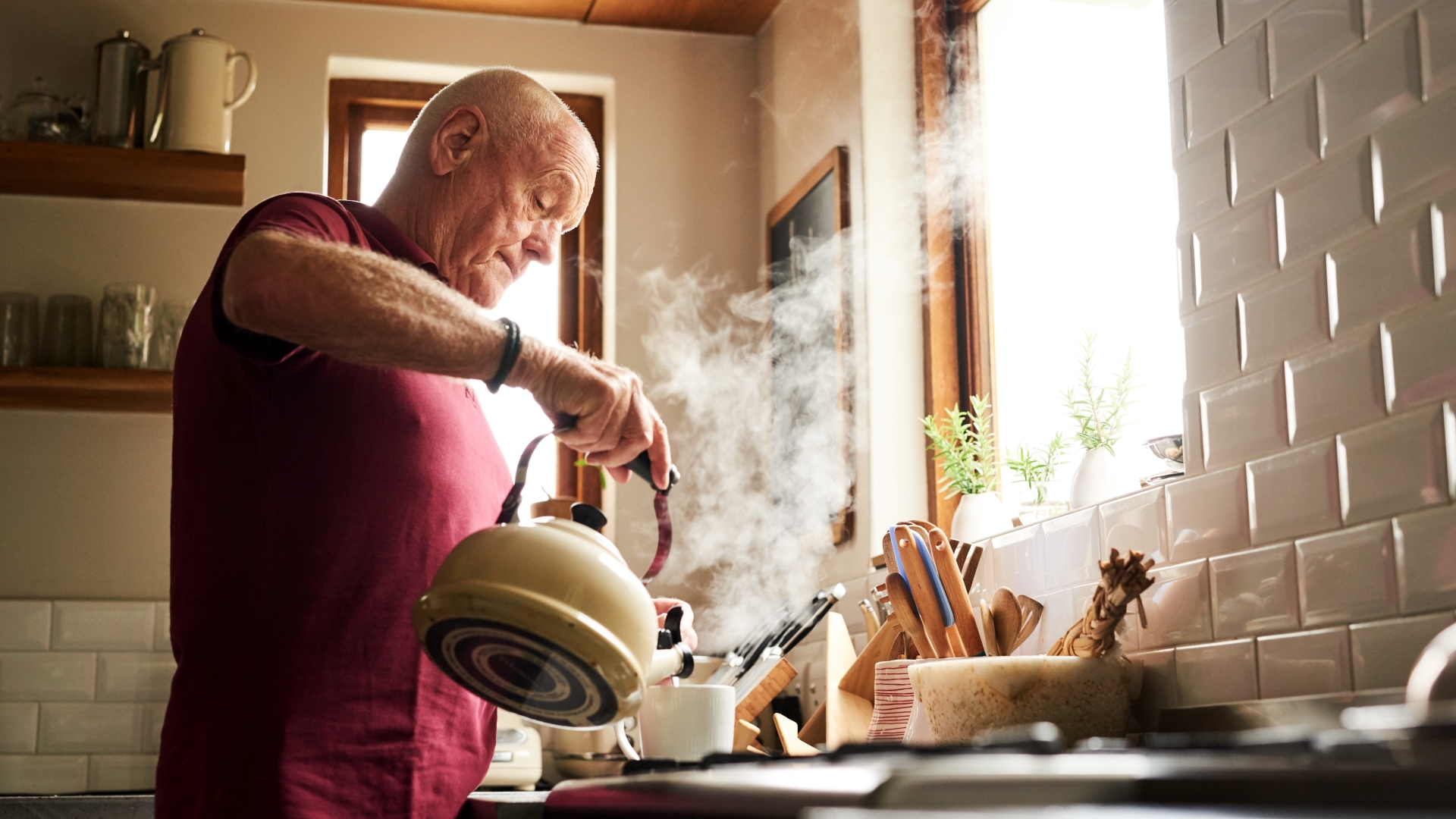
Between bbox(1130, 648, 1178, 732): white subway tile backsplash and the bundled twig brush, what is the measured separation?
0.06 meters

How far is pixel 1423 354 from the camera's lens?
103cm

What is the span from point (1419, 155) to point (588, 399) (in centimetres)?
72

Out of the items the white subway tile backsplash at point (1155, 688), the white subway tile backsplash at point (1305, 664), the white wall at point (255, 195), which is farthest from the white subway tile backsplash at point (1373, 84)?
the white wall at point (255, 195)

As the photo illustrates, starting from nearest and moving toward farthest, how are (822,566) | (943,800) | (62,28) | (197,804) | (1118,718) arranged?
1. (943,800)
2. (197,804)
3. (1118,718)
4. (822,566)
5. (62,28)

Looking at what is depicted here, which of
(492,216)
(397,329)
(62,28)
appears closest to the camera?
(397,329)

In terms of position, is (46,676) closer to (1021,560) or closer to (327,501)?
(327,501)

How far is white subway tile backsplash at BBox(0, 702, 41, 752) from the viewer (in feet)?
8.85

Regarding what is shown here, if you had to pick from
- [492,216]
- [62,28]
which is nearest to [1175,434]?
[492,216]

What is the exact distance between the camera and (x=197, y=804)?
115 centimetres

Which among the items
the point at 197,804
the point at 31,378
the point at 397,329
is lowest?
the point at 197,804

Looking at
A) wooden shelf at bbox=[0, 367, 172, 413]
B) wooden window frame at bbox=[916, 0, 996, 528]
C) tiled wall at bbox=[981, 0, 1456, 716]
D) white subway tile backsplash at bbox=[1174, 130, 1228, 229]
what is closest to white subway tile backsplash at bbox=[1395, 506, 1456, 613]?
tiled wall at bbox=[981, 0, 1456, 716]

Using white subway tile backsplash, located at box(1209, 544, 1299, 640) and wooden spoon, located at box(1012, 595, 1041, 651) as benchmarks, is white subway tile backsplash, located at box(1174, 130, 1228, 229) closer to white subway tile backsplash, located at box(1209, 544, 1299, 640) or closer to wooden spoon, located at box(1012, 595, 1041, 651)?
white subway tile backsplash, located at box(1209, 544, 1299, 640)

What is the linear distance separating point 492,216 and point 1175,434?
88cm

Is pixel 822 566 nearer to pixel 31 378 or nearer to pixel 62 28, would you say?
pixel 31 378
